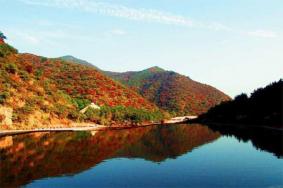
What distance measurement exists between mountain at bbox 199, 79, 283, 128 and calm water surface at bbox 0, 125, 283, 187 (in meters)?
38.5

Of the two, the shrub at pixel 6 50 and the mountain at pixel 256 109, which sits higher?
the shrub at pixel 6 50

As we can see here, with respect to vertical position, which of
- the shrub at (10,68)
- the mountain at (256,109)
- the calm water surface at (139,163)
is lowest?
the calm water surface at (139,163)

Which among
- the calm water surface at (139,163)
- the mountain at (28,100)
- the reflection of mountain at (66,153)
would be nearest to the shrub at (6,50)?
the mountain at (28,100)

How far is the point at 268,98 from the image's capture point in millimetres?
127312

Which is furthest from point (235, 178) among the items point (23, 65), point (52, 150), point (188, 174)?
point (23, 65)

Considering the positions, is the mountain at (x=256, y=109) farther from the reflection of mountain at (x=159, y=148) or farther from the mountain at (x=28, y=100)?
the mountain at (x=28, y=100)

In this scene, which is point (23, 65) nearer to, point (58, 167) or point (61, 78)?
point (61, 78)

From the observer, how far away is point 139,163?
55.8 metres

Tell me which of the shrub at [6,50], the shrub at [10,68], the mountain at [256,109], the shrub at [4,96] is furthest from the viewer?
the shrub at [6,50]

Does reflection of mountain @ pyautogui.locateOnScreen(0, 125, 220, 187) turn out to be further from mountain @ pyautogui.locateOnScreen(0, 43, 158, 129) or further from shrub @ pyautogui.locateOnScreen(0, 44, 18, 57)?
shrub @ pyautogui.locateOnScreen(0, 44, 18, 57)

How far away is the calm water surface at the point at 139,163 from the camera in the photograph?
42500 mm

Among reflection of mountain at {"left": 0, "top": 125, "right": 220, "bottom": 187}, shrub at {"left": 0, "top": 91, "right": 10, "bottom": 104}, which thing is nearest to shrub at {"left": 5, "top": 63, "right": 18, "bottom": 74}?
shrub at {"left": 0, "top": 91, "right": 10, "bottom": 104}

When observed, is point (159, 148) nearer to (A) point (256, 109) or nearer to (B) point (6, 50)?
(A) point (256, 109)

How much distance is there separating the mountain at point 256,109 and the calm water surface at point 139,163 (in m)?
38.5
